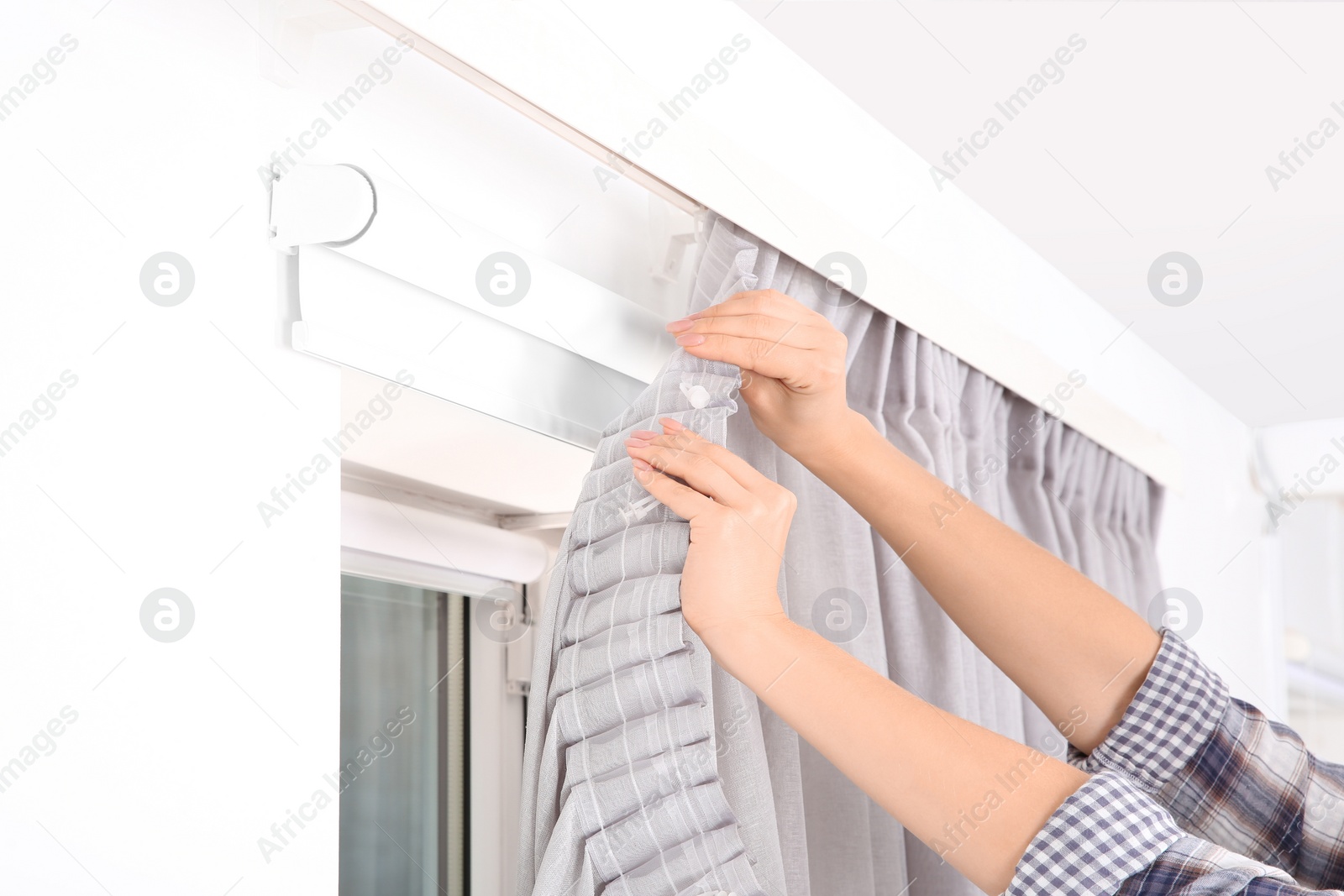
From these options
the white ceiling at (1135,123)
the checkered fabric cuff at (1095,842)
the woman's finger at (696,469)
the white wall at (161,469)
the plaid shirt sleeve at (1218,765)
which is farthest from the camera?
the white ceiling at (1135,123)

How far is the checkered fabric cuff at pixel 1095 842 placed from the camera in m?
0.62

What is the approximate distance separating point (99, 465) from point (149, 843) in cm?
19

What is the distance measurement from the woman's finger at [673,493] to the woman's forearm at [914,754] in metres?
0.08

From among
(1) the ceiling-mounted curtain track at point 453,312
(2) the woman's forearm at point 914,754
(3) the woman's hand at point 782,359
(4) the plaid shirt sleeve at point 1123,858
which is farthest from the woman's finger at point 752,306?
(4) the plaid shirt sleeve at point 1123,858

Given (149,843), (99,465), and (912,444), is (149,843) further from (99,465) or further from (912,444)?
(912,444)

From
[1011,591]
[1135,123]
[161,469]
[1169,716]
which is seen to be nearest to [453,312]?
[161,469]

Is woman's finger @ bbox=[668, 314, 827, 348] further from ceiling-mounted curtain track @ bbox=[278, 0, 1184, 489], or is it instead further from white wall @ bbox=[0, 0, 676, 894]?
white wall @ bbox=[0, 0, 676, 894]

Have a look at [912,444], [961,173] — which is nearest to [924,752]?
[912,444]

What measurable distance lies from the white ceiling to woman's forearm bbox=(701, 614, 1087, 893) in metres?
0.71

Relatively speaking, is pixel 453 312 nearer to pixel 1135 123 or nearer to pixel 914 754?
pixel 914 754

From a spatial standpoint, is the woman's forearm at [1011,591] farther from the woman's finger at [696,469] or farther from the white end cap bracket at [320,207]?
the white end cap bracket at [320,207]

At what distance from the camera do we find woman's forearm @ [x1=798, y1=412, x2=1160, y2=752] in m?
0.95

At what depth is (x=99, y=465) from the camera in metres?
0.55

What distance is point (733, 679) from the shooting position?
875 millimetres
